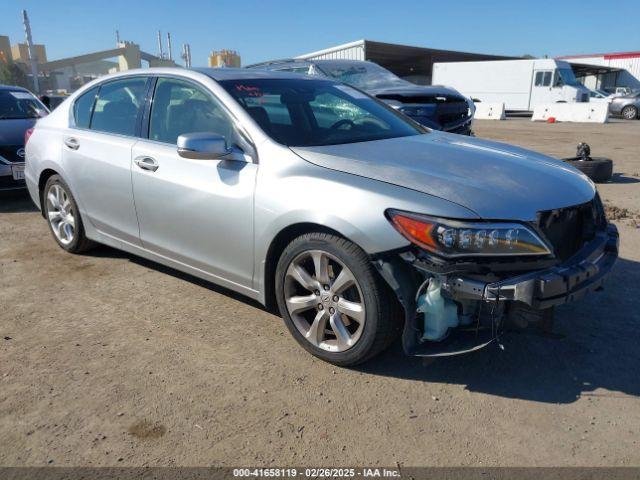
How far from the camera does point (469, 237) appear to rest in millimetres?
2521

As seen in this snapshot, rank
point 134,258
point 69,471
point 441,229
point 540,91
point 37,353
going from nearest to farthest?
point 69,471 < point 441,229 < point 37,353 < point 134,258 < point 540,91

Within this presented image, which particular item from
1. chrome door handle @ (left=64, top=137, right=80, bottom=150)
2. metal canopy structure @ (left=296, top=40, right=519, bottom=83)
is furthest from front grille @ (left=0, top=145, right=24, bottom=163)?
metal canopy structure @ (left=296, top=40, right=519, bottom=83)

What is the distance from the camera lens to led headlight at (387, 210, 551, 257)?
252cm

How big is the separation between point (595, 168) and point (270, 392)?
682 centimetres

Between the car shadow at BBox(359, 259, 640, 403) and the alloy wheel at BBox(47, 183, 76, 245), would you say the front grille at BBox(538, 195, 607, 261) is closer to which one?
the car shadow at BBox(359, 259, 640, 403)

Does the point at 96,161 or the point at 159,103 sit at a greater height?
the point at 159,103

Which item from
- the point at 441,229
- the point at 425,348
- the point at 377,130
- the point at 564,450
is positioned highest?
the point at 377,130

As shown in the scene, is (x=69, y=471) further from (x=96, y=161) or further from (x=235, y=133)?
(x=96, y=161)

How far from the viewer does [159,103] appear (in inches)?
153

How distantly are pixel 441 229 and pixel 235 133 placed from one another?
1489mm

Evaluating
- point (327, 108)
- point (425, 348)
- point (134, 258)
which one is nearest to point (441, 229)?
point (425, 348)

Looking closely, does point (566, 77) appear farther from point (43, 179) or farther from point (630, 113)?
point (43, 179)

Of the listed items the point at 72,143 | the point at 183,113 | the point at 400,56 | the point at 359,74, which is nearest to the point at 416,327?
the point at 183,113

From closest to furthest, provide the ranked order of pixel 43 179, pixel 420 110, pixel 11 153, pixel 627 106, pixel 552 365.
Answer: pixel 552 365 → pixel 43 179 → pixel 11 153 → pixel 420 110 → pixel 627 106
